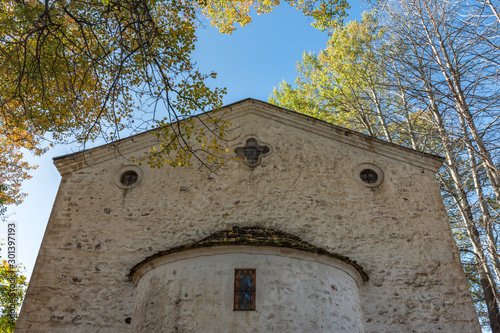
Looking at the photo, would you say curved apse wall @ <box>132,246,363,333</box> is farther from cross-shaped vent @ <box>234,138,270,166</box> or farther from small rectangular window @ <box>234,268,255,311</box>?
cross-shaped vent @ <box>234,138,270,166</box>

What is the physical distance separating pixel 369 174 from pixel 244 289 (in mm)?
4784

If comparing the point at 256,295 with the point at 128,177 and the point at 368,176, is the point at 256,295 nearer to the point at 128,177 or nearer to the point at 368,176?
the point at 368,176

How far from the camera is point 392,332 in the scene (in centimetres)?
813

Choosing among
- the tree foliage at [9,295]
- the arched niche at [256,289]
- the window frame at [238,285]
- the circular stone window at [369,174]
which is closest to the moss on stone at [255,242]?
the arched niche at [256,289]

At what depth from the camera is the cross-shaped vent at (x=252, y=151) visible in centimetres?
1039

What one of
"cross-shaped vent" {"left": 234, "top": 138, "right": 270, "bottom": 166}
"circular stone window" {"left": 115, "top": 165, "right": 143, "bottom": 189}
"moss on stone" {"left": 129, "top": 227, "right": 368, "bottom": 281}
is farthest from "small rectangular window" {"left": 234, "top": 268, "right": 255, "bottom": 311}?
"circular stone window" {"left": 115, "top": 165, "right": 143, "bottom": 189}

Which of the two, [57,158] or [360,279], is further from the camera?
[57,158]

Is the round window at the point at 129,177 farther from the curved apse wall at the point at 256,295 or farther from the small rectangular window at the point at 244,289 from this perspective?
the small rectangular window at the point at 244,289

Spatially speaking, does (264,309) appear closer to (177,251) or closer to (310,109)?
(177,251)

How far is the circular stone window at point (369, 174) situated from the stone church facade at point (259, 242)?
0.03 meters

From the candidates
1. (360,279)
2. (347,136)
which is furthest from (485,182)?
(360,279)

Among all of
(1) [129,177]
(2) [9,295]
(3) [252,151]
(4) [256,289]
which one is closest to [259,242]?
(4) [256,289]

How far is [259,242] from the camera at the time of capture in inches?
303

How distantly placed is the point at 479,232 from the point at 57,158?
40.4 ft
